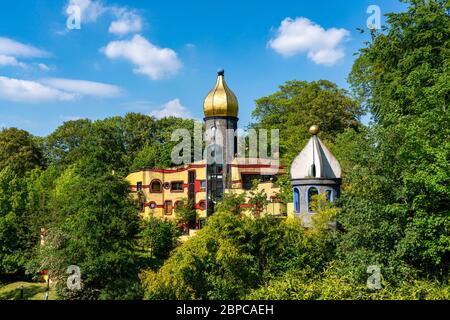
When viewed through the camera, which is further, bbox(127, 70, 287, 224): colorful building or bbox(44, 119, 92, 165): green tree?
bbox(44, 119, 92, 165): green tree

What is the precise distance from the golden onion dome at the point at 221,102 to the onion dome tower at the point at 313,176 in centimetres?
1245

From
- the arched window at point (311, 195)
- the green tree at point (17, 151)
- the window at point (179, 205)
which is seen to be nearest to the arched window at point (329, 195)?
the arched window at point (311, 195)

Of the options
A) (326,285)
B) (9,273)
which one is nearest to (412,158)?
(326,285)

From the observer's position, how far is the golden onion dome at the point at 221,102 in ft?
110

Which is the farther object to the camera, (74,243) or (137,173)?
(137,173)

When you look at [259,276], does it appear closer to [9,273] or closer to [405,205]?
[405,205]

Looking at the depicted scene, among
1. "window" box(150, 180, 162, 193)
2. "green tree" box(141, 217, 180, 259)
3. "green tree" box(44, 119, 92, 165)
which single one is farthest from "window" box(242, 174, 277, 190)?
"green tree" box(44, 119, 92, 165)

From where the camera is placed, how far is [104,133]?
5131 centimetres

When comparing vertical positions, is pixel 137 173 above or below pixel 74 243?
above

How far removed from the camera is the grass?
943 inches

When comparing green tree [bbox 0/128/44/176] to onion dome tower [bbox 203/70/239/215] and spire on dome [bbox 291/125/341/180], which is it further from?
spire on dome [bbox 291/125/341/180]

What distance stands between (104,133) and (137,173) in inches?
668

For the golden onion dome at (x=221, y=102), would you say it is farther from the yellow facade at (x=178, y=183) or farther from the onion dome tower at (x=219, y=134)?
the yellow facade at (x=178, y=183)
